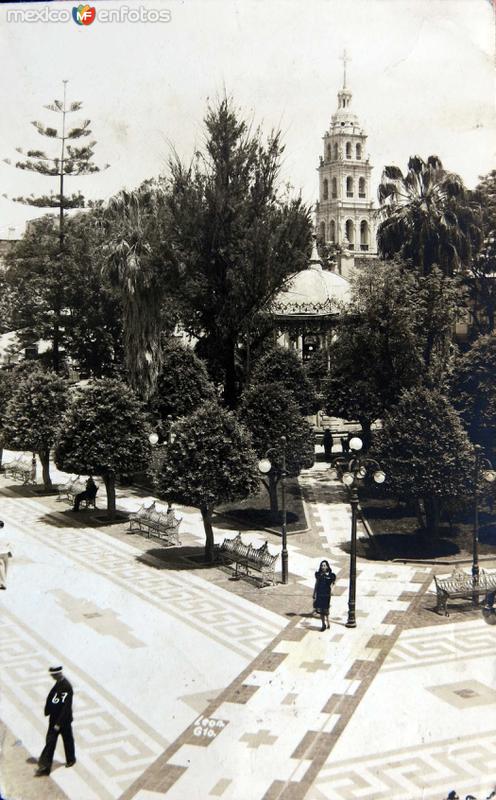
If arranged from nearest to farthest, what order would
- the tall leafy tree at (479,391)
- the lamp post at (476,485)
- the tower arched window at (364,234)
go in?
the lamp post at (476,485) → the tall leafy tree at (479,391) → the tower arched window at (364,234)

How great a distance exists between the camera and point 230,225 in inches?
1236

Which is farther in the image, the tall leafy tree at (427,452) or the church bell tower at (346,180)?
the church bell tower at (346,180)

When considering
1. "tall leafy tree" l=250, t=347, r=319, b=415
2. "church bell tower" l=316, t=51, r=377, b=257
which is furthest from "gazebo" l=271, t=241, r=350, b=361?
"tall leafy tree" l=250, t=347, r=319, b=415

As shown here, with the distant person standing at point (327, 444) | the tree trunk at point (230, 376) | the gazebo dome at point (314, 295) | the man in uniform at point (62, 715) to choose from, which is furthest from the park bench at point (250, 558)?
the gazebo dome at point (314, 295)

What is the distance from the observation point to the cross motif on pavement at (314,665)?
16.7m

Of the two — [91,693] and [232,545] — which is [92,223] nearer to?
[232,545]

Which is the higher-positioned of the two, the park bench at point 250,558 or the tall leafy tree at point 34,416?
the tall leafy tree at point 34,416

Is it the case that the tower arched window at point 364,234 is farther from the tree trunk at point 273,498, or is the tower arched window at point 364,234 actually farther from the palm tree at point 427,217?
the tree trunk at point 273,498

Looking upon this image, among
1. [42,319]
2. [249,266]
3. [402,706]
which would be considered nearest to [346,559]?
[402,706]

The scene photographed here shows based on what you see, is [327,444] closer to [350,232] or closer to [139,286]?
[139,286]

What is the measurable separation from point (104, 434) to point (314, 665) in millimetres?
11701

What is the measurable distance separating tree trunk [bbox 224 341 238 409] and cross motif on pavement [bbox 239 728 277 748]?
19.5 m

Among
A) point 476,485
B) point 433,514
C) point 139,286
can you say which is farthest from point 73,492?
point 476,485

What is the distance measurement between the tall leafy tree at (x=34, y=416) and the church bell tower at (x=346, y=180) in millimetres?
12215
